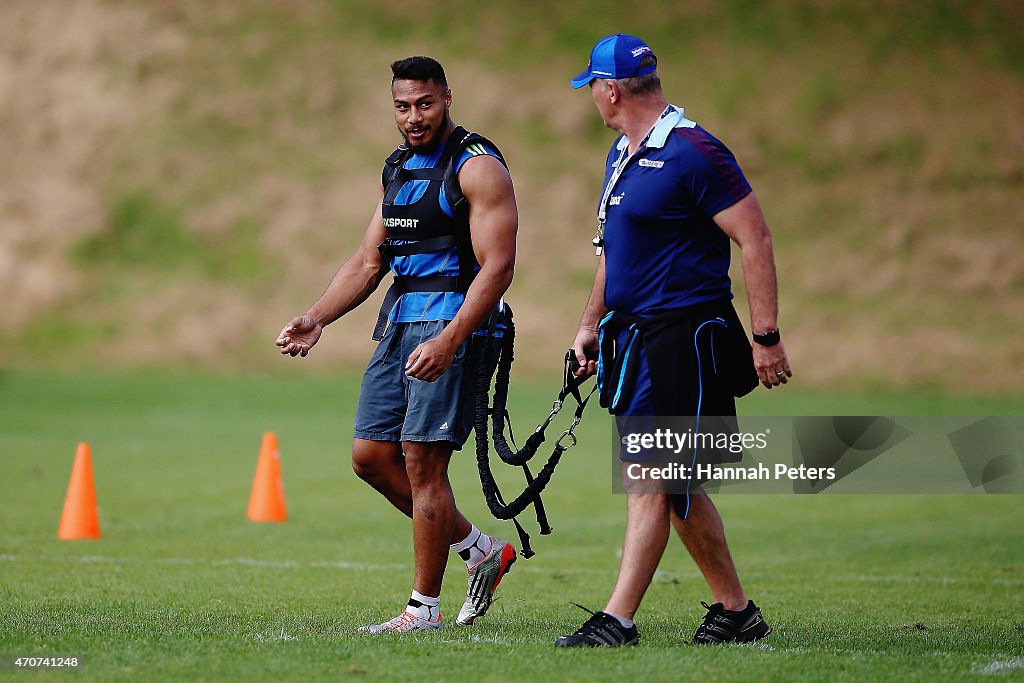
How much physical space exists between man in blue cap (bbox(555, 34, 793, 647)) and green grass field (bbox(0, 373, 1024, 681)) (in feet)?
1.17

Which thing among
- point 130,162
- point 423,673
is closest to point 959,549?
point 423,673

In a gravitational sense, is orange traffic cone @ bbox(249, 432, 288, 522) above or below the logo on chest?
below

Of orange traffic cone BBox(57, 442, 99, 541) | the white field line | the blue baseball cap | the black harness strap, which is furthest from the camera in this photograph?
orange traffic cone BBox(57, 442, 99, 541)

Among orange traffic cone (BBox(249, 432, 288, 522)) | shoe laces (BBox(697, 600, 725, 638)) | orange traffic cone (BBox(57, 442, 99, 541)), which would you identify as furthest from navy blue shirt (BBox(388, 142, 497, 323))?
orange traffic cone (BBox(249, 432, 288, 522))

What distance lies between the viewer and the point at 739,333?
6.31 metres

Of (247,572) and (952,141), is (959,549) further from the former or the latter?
(952,141)

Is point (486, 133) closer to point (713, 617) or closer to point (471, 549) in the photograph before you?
point (471, 549)

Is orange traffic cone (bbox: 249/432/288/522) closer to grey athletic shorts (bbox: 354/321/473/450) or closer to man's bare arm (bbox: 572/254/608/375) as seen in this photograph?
grey athletic shorts (bbox: 354/321/473/450)

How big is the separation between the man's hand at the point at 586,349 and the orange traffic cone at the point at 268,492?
5.56 meters

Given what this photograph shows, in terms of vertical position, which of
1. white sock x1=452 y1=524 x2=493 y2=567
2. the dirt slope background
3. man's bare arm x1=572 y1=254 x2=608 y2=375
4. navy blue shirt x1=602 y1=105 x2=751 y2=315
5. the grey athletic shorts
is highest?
the dirt slope background

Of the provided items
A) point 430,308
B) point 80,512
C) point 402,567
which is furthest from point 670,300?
point 80,512

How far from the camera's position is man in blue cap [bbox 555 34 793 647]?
6078mm

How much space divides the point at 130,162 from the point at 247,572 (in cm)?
2819

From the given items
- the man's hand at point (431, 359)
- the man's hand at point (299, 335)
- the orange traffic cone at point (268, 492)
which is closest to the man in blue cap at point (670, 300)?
the man's hand at point (431, 359)
